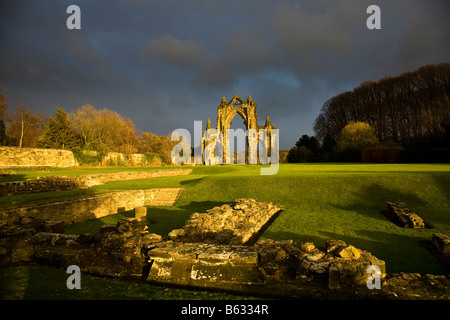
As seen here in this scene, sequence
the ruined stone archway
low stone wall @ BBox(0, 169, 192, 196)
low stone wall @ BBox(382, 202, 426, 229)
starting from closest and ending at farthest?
low stone wall @ BBox(382, 202, 426, 229) → low stone wall @ BBox(0, 169, 192, 196) → the ruined stone archway

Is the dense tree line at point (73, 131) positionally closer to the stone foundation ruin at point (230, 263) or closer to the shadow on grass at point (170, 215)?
the shadow on grass at point (170, 215)

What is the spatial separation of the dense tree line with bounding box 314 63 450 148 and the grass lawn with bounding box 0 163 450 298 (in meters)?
29.6

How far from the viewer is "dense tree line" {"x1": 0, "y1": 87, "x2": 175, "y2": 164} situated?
3834cm

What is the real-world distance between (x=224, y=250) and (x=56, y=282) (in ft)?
10.1

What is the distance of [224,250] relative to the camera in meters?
4.50

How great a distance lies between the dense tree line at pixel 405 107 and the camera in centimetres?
3728

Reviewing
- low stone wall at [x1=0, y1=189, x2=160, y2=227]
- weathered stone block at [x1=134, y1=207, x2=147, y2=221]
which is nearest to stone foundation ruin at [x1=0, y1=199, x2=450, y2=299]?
low stone wall at [x1=0, y1=189, x2=160, y2=227]

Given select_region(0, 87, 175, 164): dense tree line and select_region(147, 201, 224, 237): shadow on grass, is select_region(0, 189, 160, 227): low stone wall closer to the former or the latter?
select_region(147, 201, 224, 237): shadow on grass

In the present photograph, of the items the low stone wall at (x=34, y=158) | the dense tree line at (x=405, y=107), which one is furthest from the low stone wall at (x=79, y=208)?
the dense tree line at (x=405, y=107)

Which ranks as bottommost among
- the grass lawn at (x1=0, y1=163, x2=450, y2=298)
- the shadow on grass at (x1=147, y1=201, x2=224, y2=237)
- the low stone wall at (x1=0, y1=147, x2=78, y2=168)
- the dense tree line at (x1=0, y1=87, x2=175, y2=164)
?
the shadow on grass at (x1=147, y1=201, x2=224, y2=237)

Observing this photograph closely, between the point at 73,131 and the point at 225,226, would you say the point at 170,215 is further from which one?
the point at 73,131

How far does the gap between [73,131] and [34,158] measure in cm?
1378

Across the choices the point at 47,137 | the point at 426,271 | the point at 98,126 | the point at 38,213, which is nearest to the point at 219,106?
the point at 98,126

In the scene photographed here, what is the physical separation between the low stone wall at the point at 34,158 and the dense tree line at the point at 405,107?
54.2 metres
